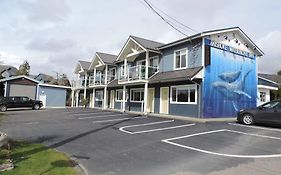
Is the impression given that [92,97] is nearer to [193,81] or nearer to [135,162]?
[193,81]

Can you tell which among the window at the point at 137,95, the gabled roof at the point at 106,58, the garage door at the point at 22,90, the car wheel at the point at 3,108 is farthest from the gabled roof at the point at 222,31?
the garage door at the point at 22,90

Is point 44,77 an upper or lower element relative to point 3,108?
upper

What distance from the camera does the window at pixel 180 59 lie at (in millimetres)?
21109

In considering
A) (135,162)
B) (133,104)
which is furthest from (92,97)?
(135,162)

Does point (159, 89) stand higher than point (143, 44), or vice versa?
point (143, 44)

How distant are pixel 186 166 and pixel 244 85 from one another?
56.8 feet

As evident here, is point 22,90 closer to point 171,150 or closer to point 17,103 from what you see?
point 17,103

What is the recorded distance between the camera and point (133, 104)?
27.2 m

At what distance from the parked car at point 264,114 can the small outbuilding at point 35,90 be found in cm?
3000

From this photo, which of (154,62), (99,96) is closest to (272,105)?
(154,62)

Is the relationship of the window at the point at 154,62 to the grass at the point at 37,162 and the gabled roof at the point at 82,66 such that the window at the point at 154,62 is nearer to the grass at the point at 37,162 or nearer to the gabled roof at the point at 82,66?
the gabled roof at the point at 82,66

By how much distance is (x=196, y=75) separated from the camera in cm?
1848

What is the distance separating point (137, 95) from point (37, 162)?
66.2 feet

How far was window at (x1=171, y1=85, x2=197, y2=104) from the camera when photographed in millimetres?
19719
